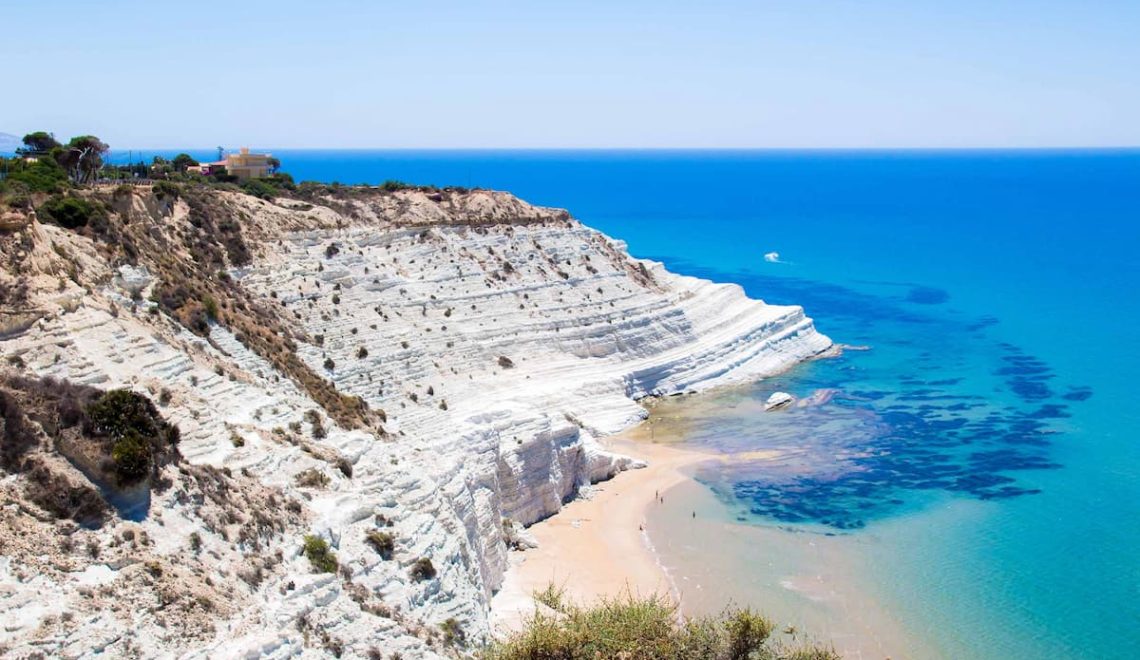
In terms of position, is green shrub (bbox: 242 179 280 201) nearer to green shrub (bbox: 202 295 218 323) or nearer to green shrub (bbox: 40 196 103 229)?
green shrub (bbox: 40 196 103 229)

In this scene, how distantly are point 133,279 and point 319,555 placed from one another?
1466cm

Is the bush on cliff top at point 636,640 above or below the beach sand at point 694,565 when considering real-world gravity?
above

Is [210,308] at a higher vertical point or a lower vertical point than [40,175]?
lower

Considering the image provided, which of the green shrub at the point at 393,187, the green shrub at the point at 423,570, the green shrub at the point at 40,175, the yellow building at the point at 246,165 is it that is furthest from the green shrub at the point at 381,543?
the yellow building at the point at 246,165

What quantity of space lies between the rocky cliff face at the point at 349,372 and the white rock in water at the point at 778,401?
4.69 meters

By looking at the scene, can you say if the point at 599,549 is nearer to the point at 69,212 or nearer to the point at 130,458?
the point at 130,458

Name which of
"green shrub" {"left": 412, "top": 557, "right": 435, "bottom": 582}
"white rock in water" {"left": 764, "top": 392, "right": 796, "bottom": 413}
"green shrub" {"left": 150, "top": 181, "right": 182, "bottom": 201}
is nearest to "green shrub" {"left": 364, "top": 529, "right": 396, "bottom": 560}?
"green shrub" {"left": 412, "top": 557, "right": 435, "bottom": 582}

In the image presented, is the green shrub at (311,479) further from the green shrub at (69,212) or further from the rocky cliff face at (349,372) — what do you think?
the green shrub at (69,212)

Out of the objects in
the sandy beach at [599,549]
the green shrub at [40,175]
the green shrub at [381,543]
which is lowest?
the sandy beach at [599,549]

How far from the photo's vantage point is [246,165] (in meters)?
62.8

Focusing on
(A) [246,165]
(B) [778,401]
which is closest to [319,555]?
(B) [778,401]

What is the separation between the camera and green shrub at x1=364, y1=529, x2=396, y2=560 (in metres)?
25.7

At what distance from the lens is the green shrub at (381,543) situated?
84.3 feet

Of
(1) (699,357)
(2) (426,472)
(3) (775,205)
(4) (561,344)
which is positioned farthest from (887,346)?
(3) (775,205)
